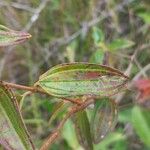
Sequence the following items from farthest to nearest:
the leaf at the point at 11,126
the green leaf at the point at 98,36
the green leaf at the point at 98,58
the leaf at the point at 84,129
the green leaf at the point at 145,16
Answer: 1. the green leaf at the point at 145,16
2. the green leaf at the point at 98,36
3. the green leaf at the point at 98,58
4. the leaf at the point at 84,129
5. the leaf at the point at 11,126

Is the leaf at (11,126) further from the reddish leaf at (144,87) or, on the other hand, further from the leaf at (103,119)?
the reddish leaf at (144,87)

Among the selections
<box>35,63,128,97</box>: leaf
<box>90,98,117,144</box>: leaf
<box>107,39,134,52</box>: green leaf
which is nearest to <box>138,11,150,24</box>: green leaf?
<box>107,39,134,52</box>: green leaf

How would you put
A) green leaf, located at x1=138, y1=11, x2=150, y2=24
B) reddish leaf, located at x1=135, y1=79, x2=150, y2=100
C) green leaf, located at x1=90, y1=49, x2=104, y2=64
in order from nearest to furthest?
green leaf, located at x1=90, y1=49, x2=104, y2=64 → reddish leaf, located at x1=135, y1=79, x2=150, y2=100 → green leaf, located at x1=138, y1=11, x2=150, y2=24

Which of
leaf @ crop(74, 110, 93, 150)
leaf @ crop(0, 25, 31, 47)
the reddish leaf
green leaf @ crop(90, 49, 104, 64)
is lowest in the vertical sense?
leaf @ crop(74, 110, 93, 150)

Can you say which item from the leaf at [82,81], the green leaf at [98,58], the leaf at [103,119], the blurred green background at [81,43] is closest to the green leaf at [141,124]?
the blurred green background at [81,43]

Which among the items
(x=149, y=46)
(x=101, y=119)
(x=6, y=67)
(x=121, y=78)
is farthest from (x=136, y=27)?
(x=121, y=78)

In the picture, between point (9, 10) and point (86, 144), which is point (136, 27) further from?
point (86, 144)

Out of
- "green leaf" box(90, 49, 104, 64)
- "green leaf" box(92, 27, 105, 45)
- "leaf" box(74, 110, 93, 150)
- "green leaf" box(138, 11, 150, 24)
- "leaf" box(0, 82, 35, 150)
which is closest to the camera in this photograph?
"leaf" box(0, 82, 35, 150)

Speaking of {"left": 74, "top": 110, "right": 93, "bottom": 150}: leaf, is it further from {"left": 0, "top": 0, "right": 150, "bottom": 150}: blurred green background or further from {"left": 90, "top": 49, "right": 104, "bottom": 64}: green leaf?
{"left": 0, "top": 0, "right": 150, "bottom": 150}: blurred green background
